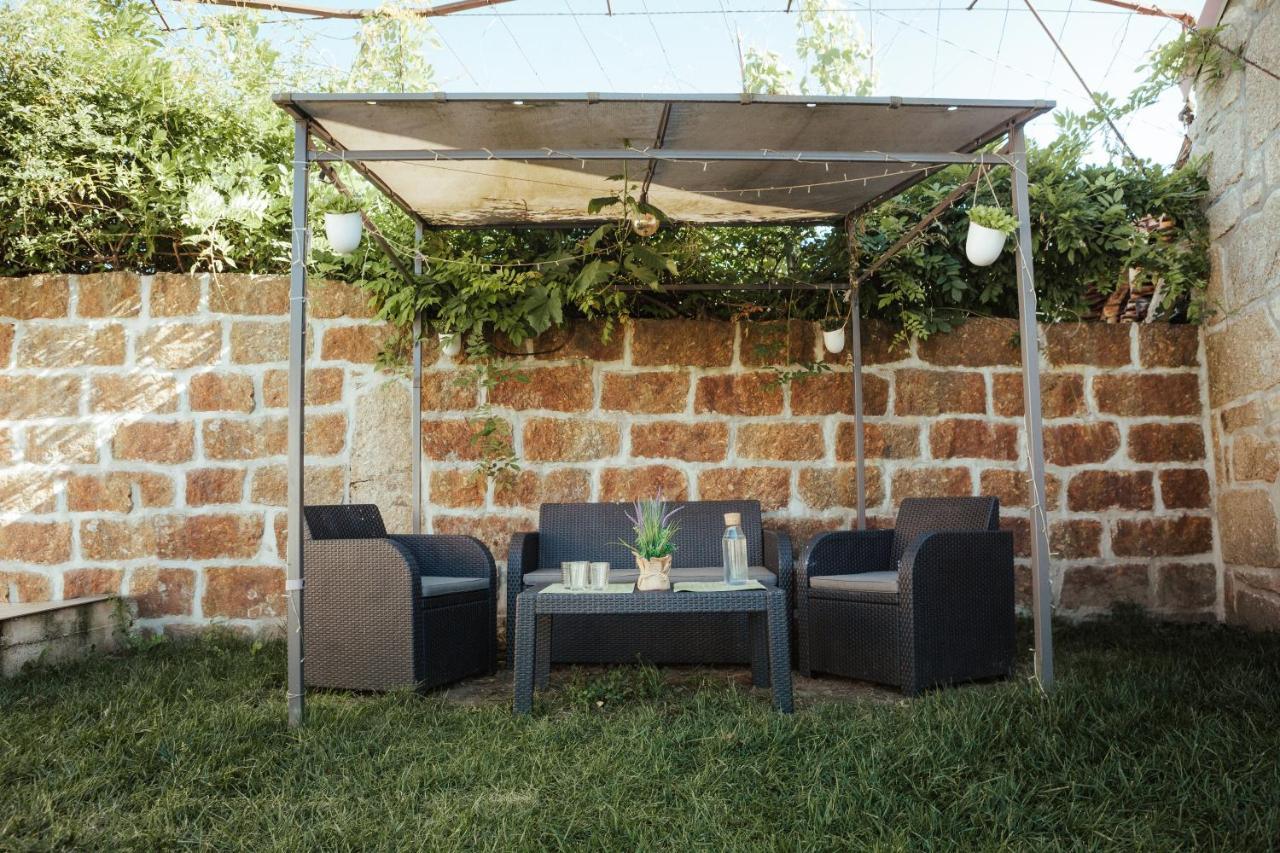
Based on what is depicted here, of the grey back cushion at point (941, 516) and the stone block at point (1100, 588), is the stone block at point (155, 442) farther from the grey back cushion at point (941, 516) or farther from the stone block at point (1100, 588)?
the stone block at point (1100, 588)

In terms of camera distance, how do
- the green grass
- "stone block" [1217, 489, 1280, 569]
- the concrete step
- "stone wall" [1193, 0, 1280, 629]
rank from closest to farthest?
the green grass
the concrete step
"stone wall" [1193, 0, 1280, 629]
"stone block" [1217, 489, 1280, 569]

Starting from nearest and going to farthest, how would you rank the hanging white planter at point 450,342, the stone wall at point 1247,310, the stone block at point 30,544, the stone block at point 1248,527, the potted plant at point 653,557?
the potted plant at point 653,557 → the stone wall at point 1247,310 → the stone block at point 1248,527 → the stone block at point 30,544 → the hanging white planter at point 450,342

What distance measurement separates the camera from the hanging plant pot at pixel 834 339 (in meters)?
4.88

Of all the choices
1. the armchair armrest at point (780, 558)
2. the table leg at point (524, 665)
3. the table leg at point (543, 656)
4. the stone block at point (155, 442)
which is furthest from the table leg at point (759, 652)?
the stone block at point (155, 442)

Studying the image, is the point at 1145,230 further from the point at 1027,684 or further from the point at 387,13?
the point at 387,13

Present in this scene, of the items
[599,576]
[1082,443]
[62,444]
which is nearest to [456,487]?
[599,576]

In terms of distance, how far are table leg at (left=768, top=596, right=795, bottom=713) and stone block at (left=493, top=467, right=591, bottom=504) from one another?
1.87m

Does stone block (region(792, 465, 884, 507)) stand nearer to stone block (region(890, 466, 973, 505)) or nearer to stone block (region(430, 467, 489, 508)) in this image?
stone block (region(890, 466, 973, 505))

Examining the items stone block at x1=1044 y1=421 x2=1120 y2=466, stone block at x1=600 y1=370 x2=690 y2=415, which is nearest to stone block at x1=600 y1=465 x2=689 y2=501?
stone block at x1=600 y1=370 x2=690 y2=415

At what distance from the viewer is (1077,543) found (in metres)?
5.08

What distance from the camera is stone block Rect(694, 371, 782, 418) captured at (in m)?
5.00

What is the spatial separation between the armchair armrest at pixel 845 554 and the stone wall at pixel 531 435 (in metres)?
0.68

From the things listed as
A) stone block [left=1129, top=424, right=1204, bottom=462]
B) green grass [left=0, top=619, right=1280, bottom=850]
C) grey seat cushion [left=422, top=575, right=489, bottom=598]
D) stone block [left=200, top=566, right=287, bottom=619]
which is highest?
stone block [left=1129, top=424, right=1204, bottom=462]

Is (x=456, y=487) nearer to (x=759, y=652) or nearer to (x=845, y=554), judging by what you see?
(x=759, y=652)
